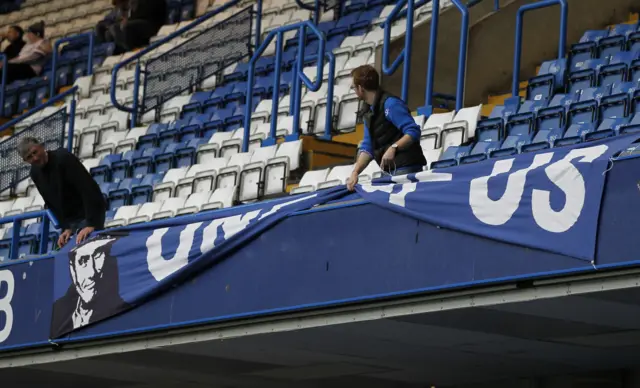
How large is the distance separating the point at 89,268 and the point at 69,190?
621 millimetres

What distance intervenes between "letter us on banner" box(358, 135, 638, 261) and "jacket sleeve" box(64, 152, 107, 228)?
8.52 ft

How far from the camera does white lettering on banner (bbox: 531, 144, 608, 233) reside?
20.4ft

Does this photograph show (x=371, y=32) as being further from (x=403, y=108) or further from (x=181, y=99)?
(x=403, y=108)

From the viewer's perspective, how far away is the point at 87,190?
29.6 feet

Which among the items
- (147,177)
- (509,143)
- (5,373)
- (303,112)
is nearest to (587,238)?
(509,143)

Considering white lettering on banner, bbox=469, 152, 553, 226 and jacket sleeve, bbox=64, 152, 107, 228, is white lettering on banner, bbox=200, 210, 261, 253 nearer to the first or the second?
jacket sleeve, bbox=64, 152, 107, 228

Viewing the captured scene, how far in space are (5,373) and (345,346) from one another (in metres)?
3.18

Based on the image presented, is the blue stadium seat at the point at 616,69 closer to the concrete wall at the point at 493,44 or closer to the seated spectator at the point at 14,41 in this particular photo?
the concrete wall at the point at 493,44

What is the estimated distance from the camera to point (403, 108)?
7.49m

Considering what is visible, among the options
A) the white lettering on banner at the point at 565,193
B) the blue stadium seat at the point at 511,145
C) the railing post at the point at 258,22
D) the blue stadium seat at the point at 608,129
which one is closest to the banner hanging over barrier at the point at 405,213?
the white lettering on banner at the point at 565,193

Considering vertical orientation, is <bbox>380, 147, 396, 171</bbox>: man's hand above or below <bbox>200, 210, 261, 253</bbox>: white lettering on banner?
above

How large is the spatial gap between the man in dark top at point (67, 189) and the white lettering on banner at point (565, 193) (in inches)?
143

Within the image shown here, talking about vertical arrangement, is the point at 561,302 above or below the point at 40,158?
below

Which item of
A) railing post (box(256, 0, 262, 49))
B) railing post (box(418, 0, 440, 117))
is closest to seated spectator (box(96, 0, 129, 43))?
railing post (box(256, 0, 262, 49))
